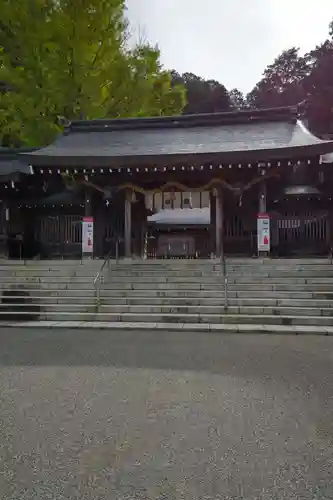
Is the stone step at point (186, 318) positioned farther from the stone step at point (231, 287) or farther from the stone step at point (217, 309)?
the stone step at point (231, 287)

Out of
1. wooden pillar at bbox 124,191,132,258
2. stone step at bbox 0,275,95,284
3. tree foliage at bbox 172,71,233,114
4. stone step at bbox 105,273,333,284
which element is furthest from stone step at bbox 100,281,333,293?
tree foliage at bbox 172,71,233,114

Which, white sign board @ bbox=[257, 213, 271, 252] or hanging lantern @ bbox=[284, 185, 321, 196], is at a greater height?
hanging lantern @ bbox=[284, 185, 321, 196]

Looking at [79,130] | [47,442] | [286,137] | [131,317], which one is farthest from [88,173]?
[47,442]

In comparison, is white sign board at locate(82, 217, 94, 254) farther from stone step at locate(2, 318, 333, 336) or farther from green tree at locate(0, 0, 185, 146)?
green tree at locate(0, 0, 185, 146)

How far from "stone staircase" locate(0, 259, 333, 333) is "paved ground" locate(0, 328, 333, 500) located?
2.72 m

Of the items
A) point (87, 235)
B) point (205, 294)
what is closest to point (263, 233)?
point (205, 294)

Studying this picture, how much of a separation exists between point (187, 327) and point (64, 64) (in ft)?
55.1

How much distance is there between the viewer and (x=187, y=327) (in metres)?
8.12

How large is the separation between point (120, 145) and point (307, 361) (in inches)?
509

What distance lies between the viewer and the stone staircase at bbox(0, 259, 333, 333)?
8.84 m

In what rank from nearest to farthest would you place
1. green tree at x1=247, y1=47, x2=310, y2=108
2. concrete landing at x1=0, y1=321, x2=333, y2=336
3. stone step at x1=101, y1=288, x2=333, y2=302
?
concrete landing at x1=0, y1=321, x2=333, y2=336 → stone step at x1=101, y1=288, x2=333, y2=302 → green tree at x1=247, y1=47, x2=310, y2=108

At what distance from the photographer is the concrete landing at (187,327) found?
25.5ft

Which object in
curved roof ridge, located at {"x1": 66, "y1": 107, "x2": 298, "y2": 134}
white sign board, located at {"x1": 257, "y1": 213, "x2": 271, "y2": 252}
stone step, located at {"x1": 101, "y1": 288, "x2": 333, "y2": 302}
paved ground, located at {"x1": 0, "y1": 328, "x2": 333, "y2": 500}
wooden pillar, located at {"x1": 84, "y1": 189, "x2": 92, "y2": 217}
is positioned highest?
curved roof ridge, located at {"x1": 66, "y1": 107, "x2": 298, "y2": 134}

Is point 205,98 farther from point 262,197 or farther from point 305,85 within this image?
point 262,197
